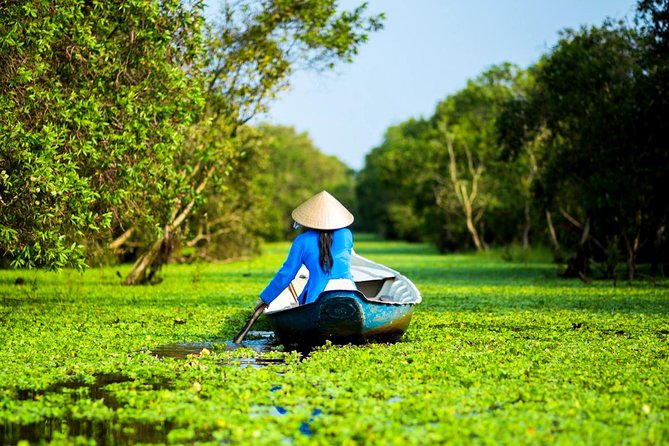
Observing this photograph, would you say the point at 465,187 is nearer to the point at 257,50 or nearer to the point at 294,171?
the point at 257,50

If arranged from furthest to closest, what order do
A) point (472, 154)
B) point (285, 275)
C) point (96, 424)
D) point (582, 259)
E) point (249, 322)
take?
point (472, 154) < point (582, 259) < point (249, 322) < point (285, 275) < point (96, 424)

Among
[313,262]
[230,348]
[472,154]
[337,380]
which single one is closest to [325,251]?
[313,262]

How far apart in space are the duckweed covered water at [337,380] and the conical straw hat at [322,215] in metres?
1.56

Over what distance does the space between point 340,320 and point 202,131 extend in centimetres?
1013

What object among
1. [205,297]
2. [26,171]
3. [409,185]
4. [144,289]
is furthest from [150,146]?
[409,185]

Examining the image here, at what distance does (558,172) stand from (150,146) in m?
14.5

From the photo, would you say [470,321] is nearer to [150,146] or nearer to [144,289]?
[150,146]

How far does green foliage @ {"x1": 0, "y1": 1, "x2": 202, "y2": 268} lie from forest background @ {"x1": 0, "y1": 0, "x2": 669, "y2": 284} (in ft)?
0.10

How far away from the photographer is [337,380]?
816cm

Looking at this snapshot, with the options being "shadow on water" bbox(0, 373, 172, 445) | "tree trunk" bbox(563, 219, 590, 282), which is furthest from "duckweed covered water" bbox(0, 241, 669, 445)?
"tree trunk" bbox(563, 219, 590, 282)

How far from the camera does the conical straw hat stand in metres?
10.9

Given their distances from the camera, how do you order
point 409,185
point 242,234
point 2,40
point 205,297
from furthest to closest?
point 409,185 → point 242,234 → point 205,297 → point 2,40

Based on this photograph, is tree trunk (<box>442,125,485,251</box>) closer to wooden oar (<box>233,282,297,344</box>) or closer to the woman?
the woman

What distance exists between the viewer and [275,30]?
21188 mm
